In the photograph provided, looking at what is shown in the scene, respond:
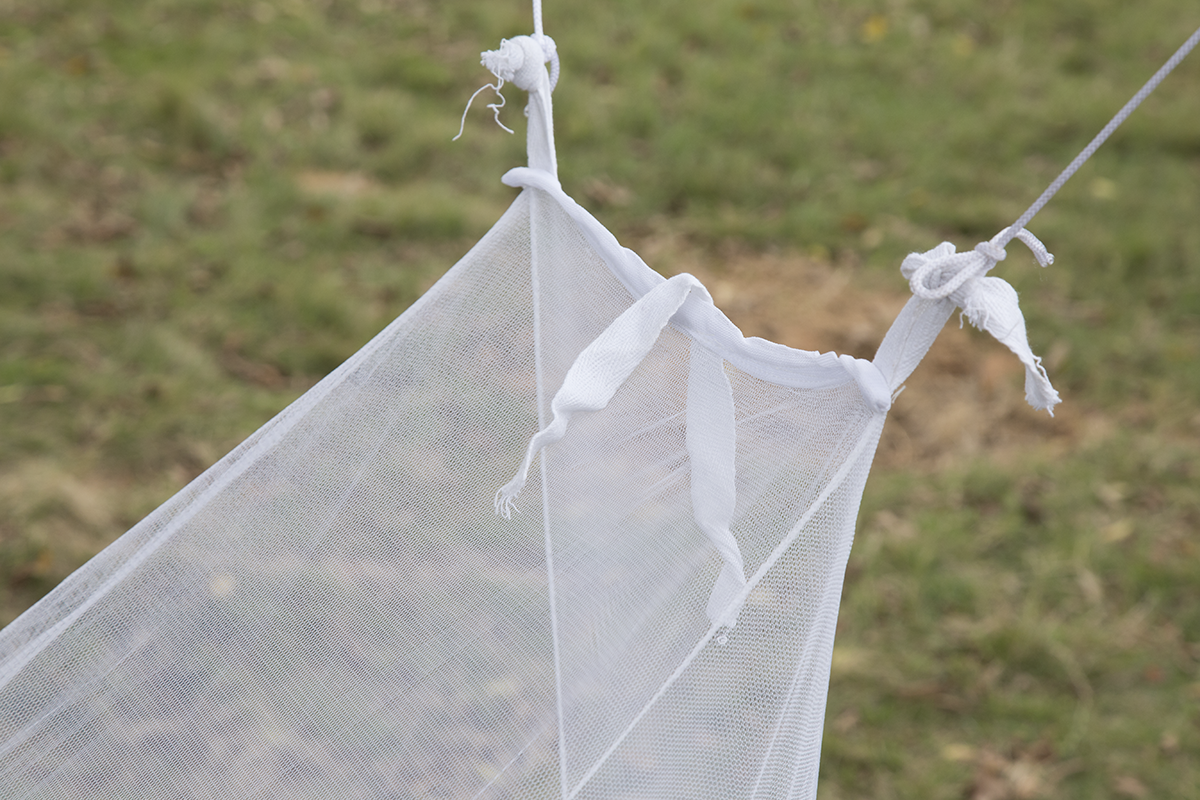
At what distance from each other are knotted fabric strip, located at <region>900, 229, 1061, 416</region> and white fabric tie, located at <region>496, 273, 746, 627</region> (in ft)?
0.61

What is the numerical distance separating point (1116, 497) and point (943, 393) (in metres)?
0.47

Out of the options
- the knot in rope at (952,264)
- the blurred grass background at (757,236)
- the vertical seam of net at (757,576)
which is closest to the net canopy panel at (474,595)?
the vertical seam of net at (757,576)

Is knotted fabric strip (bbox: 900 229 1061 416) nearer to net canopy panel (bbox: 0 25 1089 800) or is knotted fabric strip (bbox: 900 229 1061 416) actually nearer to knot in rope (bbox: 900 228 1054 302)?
knot in rope (bbox: 900 228 1054 302)

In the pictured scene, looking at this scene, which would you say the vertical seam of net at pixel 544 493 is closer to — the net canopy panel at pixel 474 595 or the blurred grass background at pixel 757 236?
the net canopy panel at pixel 474 595

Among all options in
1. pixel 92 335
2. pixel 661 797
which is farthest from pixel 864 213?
pixel 661 797

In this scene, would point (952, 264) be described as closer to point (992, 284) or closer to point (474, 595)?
point (992, 284)

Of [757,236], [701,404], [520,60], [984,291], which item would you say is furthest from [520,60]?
[757,236]

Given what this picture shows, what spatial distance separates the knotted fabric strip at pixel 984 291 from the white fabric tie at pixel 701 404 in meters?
0.18

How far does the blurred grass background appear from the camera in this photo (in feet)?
6.19

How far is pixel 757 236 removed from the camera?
296cm

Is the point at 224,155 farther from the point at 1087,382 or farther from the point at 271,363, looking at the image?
the point at 1087,382

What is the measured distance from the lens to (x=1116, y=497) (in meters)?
2.25

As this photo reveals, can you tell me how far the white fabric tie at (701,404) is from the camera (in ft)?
2.86

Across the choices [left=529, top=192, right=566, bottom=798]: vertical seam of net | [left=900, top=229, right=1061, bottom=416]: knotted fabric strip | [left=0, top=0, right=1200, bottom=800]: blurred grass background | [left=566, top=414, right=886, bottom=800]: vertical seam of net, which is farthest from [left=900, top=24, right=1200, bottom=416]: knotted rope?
[left=0, top=0, right=1200, bottom=800]: blurred grass background
